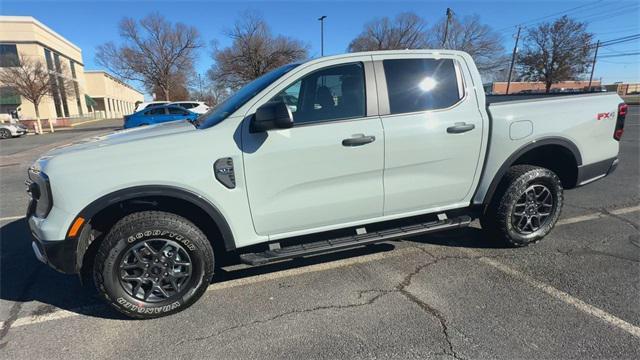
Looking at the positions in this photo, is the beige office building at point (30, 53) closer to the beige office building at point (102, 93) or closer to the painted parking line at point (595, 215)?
the beige office building at point (102, 93)

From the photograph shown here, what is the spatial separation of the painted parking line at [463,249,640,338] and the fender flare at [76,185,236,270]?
8.42 ft

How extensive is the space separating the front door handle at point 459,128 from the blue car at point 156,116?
1758cm

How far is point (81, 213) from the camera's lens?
2545 millimetres

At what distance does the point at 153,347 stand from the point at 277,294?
101 cm

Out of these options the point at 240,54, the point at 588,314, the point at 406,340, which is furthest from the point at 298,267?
the point at 240,54

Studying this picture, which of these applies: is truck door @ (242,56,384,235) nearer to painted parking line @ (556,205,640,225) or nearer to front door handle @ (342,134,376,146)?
front door handle @ (342,134,376,146)

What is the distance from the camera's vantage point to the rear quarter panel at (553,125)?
3.49 metres

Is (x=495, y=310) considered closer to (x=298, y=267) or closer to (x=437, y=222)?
(x=437, y=222)

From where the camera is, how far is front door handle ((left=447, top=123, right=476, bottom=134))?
328 cm

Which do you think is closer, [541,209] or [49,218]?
[49,218]

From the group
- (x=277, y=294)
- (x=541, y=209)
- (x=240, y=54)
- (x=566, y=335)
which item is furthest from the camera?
(x=240, y=54)

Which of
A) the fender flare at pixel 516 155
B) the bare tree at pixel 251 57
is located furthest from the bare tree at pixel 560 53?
the fender flare at pixel 516 155

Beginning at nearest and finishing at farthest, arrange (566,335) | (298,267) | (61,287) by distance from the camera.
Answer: (566,335)
(61,287)
(298,267)

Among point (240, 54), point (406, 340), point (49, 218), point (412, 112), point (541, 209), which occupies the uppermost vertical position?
point (240, 54)
